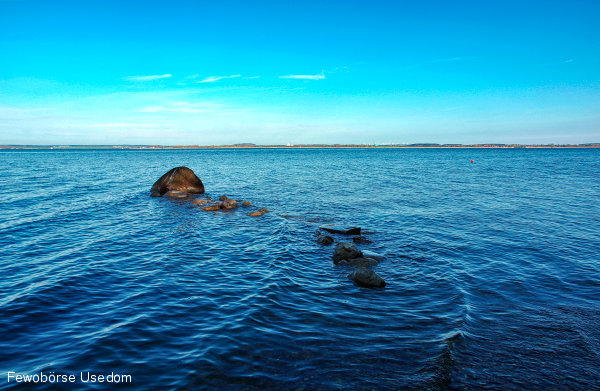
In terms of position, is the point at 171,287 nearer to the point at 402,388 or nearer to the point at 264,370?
the point at 264,370

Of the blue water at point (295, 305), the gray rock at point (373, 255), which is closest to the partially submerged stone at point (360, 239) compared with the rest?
the blue water at point (295, 305)

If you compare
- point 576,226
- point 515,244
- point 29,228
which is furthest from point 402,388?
point 29,228

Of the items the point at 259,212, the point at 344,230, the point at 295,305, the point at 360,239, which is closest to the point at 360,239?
the point at 360,239

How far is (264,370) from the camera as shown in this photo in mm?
7188

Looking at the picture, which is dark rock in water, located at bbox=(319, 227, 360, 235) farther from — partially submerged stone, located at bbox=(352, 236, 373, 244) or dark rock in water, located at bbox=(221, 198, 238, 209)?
dark rock in water, located at bbox=(221, 198, 238, 209)

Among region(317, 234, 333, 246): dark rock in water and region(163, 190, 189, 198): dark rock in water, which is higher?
region(163, 190, 189, 198): dark rock in water

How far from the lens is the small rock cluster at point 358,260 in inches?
471

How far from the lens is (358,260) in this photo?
14383mm

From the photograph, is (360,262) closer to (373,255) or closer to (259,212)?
(373,255)

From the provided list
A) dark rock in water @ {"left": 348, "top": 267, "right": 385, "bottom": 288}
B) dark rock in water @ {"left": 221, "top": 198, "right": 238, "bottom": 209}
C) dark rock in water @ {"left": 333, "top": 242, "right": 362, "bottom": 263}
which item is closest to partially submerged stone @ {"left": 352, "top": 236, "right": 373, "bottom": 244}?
dark rock in water @ {"left": 333, "top": 242, "right": 362, "bottom": 263}

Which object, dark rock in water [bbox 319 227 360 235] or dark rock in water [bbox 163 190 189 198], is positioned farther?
dark rock in water [bbox 163 190 189 198]

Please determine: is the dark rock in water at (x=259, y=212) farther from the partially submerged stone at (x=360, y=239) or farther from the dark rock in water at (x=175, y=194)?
the dark rock in water at (x=175, y=194)

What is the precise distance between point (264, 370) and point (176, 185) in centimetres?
2872

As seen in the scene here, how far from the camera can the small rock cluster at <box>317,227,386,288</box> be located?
11961mm
